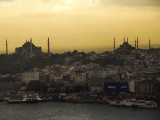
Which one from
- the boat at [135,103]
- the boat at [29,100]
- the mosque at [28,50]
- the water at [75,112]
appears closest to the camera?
the water at [75,112]

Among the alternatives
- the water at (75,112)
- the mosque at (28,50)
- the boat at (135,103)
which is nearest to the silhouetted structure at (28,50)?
the mosque at (28,50)

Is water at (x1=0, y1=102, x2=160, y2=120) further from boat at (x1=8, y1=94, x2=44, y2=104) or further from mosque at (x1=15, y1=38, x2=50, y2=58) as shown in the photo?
mosque at (x1=15, y1=38, x2=50, y2=58)

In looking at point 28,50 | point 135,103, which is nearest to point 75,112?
point 135,103

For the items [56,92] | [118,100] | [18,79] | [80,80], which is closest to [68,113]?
[118,100]

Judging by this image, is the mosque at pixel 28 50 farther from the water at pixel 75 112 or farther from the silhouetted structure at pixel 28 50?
the water at pixel 75 112

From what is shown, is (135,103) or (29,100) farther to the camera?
(29,100)

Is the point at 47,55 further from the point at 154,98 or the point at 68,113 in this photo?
the point at 68,113

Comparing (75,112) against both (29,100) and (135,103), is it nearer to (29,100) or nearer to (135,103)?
(135,103)

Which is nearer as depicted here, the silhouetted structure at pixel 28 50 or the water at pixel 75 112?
the water at pixel 75 112

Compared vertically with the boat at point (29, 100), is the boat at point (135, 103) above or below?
above
